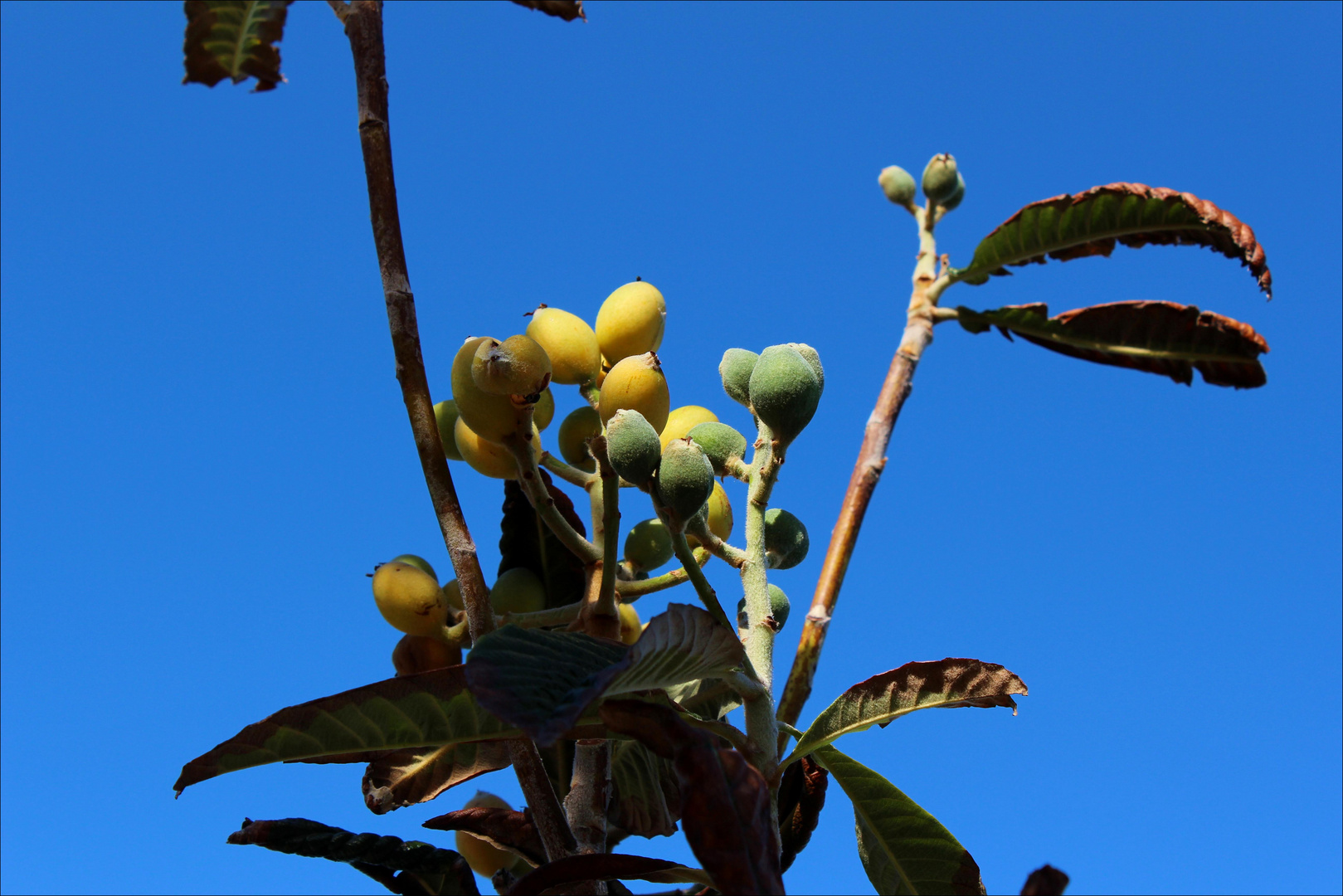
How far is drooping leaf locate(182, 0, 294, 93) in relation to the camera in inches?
66.8

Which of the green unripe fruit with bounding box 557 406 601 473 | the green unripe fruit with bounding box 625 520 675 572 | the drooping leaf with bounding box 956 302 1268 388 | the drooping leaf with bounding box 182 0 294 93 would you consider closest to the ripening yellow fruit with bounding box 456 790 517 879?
the green unripe fruit with bounding box 625 520 675 572

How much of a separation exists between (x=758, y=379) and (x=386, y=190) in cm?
51

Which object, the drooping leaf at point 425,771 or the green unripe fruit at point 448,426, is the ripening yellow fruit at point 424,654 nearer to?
the drooping leaf at point 425,771

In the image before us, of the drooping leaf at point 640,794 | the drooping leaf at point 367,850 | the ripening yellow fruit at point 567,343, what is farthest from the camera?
the drooping leaf at point 640,794

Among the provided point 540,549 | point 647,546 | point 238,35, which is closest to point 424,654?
point 540,549

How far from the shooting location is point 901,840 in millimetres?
1324

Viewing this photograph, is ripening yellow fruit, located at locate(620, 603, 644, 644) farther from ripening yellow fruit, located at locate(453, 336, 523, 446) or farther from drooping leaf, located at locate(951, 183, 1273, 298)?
drooping leaf, located at locate(951, 183, 1273, 298)

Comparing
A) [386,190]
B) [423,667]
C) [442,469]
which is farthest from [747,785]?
[386,190]

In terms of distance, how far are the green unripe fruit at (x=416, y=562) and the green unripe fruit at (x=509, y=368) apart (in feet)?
1.06

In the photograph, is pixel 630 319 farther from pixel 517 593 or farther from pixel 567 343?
pixel 517 593

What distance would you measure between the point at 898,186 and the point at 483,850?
5.91 feet

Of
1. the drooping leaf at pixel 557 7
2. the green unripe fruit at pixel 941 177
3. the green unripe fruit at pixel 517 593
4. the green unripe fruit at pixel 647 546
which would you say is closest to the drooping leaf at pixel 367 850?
the green unripe fruit at pixel 517 593

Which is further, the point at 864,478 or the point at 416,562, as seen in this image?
the point at 864,478

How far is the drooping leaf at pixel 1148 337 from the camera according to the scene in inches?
73.5
